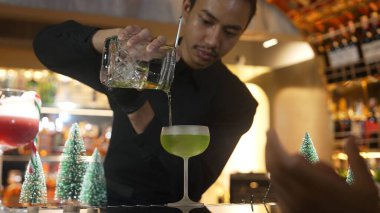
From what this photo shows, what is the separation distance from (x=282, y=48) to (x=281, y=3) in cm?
36

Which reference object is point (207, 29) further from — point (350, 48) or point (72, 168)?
point (350, 48)

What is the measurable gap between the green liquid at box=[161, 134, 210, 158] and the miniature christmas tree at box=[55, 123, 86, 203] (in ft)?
1.82

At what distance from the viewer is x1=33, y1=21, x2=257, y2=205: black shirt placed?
2.55 metres

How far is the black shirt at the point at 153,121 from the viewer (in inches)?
100

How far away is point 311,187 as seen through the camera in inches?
21.9

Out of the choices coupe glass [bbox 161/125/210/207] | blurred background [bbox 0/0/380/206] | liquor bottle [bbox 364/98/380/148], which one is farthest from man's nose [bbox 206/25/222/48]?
liquor bottle [bbox 364/98/380/148]

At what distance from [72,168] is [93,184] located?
129 mm

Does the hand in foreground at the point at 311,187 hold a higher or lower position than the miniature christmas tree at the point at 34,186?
higher

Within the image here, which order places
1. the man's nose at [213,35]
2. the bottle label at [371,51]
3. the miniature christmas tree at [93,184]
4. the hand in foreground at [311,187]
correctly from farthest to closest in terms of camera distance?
the bottle label at [371,51] → the man's nose at [213,35] → the miniature christmas tree at [93,184] → the hand in foreground at [311,187]

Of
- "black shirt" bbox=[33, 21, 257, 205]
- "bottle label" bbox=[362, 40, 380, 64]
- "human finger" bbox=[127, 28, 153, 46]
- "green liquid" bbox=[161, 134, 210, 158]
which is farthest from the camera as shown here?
"bottle label" bbox=[362, 40, 380, 64]

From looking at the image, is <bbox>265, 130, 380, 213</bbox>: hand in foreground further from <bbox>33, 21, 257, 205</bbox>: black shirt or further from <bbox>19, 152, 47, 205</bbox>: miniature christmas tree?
<bbox>33, 21, 257, 205</bbox>: black shirt

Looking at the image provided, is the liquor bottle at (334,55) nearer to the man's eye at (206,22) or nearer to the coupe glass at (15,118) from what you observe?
the man's eye at (206,22)

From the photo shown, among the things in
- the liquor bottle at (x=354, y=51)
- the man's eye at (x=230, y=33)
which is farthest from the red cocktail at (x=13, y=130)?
the liquor bottle at (x=354, y=51)

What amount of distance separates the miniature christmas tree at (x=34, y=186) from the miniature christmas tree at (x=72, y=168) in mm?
156
